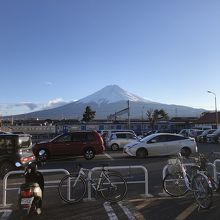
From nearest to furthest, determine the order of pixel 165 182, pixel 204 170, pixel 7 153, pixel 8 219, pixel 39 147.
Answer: pixel 8 219, pixel 204 170, pixel 165 182, pixel 7 153, pixel 39 147

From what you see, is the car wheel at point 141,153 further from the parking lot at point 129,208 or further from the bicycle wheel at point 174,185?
the bicycle wheel at point 174,185

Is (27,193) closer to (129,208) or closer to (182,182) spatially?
(129,208)

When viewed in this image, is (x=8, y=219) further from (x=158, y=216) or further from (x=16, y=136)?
(x=16, y=136)

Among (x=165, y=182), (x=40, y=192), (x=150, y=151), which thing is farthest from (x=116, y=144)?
(x=40, y=192)

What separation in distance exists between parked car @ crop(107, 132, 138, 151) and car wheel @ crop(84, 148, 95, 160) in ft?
28.9

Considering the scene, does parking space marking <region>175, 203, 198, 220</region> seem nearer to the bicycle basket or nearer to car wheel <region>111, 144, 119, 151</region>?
the bicycle basket

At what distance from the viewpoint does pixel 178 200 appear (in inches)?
401

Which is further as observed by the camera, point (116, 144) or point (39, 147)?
point (116, 144)

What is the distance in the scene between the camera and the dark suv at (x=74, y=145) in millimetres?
25047

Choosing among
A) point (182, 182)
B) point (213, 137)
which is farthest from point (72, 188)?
point (213, 137)

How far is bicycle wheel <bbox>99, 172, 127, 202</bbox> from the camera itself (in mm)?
10203

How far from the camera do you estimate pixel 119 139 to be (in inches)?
1357

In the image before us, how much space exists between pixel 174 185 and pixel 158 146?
14429mm

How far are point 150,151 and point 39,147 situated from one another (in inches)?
254
